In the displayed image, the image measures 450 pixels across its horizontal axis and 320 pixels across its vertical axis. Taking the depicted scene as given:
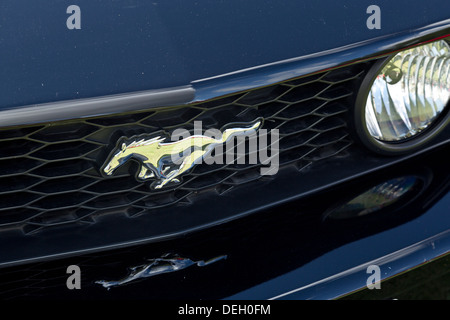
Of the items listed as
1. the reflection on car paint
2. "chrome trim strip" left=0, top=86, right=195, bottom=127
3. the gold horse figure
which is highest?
"chrome trim strip" left=0, top=86, right=195, bottom=127

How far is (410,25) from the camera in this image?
1559 mm

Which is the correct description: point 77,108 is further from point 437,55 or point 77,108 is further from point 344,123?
point 437,55

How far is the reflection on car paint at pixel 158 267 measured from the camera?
1493 mm

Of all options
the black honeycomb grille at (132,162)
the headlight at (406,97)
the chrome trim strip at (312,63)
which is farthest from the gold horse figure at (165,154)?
the headlight at (406,97)

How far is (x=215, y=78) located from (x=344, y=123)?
1.46 ft

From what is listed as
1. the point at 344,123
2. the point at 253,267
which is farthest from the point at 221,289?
the point at 344,123

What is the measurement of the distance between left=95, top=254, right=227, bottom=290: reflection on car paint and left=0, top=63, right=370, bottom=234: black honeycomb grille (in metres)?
0.16

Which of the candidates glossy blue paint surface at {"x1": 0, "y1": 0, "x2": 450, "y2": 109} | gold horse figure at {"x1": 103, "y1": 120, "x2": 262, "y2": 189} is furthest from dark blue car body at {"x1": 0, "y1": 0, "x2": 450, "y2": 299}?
gold horse figure at {"x1": 103, "y1": 120, "x2": 262, "y2": 189}

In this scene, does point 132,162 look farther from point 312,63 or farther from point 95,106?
A: point 312,63

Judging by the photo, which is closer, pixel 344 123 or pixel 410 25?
pixel 410 25

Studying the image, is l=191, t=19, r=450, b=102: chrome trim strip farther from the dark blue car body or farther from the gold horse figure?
the gold horse figure

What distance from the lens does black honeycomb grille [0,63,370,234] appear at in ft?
4.77

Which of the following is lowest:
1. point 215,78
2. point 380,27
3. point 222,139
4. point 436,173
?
point 436,173

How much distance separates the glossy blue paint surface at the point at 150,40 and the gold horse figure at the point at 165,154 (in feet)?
0.55
